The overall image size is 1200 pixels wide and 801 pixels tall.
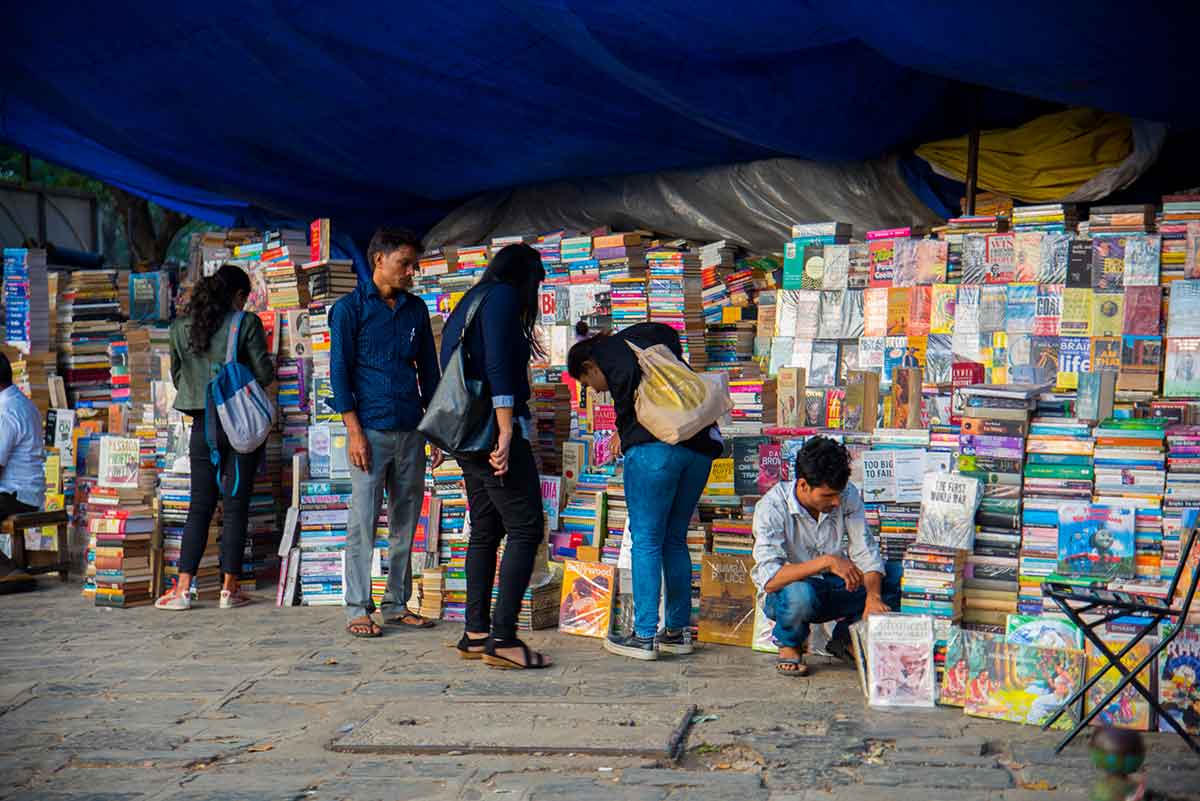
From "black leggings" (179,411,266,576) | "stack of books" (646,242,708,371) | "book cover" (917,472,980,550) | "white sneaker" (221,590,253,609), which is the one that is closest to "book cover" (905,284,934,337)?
"stack of books" (646,242,708,371)

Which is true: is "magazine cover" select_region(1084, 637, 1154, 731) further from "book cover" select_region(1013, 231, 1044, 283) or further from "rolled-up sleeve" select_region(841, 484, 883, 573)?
"book cover" select_region(1013, 231, 1044, 283)

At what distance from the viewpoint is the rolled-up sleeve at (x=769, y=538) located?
4.79 m

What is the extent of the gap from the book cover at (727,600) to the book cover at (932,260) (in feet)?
5.60

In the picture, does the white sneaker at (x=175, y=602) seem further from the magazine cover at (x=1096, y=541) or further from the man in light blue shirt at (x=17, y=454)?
the magazine cover at (x=1096, y=541)

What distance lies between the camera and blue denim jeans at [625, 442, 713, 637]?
4.96 metres

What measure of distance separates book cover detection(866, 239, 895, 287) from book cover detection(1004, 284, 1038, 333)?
573 mm

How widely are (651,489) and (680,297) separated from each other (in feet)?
7.06

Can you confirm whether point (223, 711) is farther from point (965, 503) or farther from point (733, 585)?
point (965, 503)

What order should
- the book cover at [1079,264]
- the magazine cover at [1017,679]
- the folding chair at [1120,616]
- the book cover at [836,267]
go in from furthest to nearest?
the book cover at [836,267], the book cover at [1079,264], the magazine cover at [1017,679], the folding chair at [1120,616]

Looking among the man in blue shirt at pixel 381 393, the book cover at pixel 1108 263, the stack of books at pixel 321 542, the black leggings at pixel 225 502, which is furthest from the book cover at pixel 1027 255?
the black leggings at pixel 225 502

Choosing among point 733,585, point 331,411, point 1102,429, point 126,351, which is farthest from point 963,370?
point 126,351

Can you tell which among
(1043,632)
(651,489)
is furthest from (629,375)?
(1043,632)

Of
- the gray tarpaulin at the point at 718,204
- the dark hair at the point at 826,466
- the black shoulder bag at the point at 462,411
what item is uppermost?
the gray tarpaulin at the point at 718,204

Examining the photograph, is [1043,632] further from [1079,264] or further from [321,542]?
[321,542]
